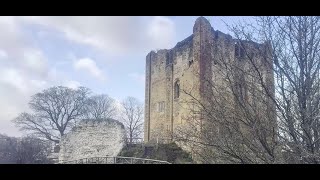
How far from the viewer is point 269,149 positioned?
6.73 m

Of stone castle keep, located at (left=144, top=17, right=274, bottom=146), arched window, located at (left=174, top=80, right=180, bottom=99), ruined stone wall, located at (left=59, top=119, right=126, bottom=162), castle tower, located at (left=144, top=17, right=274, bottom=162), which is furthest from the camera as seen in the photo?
Answer: arched window, located at (left=174, top=80, right=180, bottom=99)

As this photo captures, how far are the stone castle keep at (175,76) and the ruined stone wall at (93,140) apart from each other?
2650 mm

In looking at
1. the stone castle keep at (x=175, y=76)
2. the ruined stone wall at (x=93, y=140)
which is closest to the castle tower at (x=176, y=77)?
the stone castle keep at (x=175, y=76)

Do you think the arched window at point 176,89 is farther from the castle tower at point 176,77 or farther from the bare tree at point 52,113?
the bare tree at point 52,113

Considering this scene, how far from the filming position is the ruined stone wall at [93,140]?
17906 mm

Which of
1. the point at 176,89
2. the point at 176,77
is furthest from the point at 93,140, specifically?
the point at 176,77

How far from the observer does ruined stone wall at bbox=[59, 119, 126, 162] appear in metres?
17.9

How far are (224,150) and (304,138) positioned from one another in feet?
5.09

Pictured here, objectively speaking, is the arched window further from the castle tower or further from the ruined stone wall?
the ruined stone wall

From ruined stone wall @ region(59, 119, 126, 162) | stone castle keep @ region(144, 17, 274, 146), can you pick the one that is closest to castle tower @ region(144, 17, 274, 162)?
stone castle keep @ region(144, 17, 274, 146)

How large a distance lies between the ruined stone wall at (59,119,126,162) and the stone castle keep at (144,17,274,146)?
2650 millimetres

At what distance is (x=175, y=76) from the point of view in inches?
745

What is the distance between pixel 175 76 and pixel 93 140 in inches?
220
